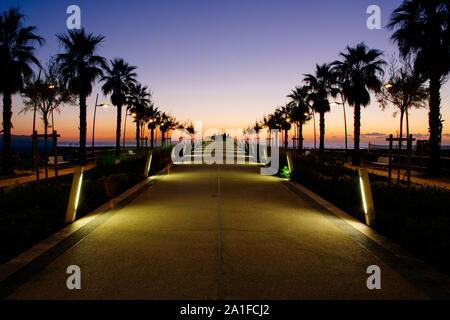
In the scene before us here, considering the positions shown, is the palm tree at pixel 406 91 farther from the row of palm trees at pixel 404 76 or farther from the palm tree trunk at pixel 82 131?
the palm tree trunk at pixel 82 131

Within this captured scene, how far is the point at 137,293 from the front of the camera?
4.23 meters

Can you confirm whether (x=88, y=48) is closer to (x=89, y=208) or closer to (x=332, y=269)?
(x=89, y=208)

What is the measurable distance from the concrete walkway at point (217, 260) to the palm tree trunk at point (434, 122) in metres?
13.1

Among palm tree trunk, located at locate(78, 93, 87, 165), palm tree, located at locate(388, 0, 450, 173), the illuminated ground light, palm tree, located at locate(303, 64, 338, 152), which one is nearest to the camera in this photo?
the illuminated ground light

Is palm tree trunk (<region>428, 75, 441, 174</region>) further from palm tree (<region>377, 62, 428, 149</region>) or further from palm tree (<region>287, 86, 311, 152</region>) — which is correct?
palm tree (<region>287, 86, 311, 152</region>)

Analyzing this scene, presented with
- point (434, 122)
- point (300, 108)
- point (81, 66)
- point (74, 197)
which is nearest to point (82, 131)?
point (81, 66)

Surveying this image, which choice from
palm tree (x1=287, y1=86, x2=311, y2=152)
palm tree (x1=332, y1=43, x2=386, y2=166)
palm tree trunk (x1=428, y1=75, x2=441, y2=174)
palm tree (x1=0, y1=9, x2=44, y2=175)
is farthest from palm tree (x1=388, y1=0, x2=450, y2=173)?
palm tree (x1=287, y1=86, x2=311, y2=152)

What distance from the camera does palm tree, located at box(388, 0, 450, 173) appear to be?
60.1 ft

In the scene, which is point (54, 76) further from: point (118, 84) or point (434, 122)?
point (434, 122)

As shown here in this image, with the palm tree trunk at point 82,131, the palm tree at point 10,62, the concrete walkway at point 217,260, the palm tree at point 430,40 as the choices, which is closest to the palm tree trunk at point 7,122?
the palm tree at point 10,62

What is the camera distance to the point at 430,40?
733 inches

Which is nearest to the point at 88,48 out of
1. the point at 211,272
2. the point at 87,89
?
the point at 87,89

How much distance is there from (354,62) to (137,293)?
3016 centimetres

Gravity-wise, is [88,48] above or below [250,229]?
above
